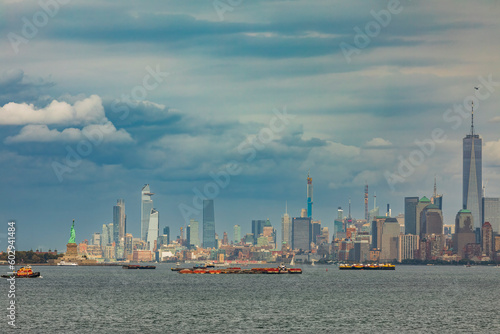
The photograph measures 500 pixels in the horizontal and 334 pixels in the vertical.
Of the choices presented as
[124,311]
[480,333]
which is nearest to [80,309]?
→ [124,311]

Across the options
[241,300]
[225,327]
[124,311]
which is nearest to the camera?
[225,327]

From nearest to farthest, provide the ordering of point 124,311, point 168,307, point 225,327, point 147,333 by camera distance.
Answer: point 147,333
point 225,327
point 124,311
point 168,307

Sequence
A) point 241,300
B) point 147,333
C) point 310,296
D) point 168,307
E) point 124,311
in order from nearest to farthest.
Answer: point 147,333 → point 124,311 → point 168,307 → point 241,300 → point 310,296

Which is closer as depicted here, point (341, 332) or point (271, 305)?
point (341, 332)

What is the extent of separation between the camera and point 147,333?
10062 cm

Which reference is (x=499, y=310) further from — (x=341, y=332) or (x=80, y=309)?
(x=80, y=309)

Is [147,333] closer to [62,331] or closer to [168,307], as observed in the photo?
[62,331]

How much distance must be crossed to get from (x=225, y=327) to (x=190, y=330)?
5.84 metres

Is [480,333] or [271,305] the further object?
[271,305]

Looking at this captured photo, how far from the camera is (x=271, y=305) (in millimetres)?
144125

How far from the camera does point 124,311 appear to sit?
13012 centimetres

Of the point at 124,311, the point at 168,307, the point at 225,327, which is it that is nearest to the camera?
the point at 225,327

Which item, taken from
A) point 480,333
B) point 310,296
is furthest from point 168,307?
point 480,333

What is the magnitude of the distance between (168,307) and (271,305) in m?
19.8
